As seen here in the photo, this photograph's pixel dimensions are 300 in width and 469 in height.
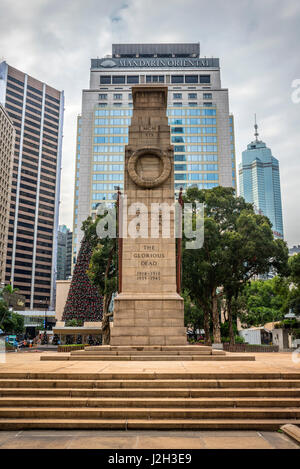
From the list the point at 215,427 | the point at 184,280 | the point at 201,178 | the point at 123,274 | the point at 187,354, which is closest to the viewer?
the point at 215,427

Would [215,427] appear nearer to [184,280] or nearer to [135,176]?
[135,176]

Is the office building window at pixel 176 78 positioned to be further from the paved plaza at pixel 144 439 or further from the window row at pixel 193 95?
the paved plaza at pixel 144 439

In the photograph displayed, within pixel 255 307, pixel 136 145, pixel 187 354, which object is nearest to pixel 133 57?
pixel 255 307

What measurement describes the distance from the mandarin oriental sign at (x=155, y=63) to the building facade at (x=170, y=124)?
292 mm

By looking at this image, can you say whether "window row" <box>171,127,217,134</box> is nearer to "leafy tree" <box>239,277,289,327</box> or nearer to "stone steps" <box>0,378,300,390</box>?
"leafy tree" <box>239,277,289,327</box>

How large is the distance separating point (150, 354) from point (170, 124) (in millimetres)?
85641

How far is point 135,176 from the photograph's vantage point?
18781mm

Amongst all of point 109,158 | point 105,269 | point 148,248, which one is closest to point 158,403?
point 148,248

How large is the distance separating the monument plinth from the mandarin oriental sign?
9990 cm

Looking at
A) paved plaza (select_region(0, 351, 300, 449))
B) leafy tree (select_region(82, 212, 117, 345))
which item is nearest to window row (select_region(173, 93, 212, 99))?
leafy tree (select_region(82, 212, 117, 345))

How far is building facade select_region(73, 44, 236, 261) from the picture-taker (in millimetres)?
93625

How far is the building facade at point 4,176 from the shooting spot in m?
88.0

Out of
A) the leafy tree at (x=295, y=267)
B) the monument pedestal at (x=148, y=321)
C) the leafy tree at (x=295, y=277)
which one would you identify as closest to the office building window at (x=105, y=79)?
the leafy tree at (x=295, y=277)
